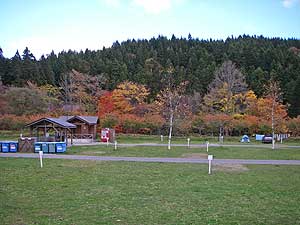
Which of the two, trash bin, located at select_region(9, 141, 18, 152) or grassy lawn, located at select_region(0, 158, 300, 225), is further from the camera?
trash bin, located at select_region(9, 141, 18, 152)

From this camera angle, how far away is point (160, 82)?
243 ft

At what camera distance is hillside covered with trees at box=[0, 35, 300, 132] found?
183 ft

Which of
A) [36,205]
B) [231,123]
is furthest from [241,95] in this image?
[36,205]

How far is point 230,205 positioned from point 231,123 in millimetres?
41654

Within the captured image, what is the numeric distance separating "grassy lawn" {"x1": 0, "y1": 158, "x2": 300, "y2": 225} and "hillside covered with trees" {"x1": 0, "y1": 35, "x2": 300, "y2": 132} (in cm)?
3114

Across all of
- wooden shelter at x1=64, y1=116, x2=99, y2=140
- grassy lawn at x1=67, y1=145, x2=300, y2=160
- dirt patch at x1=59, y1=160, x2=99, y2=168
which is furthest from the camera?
wooden shelter at x1=64, y1=116, x2=99, y2=140

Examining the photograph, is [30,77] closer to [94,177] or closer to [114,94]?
[114,94]

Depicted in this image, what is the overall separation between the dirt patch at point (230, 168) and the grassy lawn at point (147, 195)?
0.11 meters

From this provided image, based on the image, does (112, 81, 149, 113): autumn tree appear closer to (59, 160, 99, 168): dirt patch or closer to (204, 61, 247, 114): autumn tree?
(204, 61, 247, 114): autumn tree

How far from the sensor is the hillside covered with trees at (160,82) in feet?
183

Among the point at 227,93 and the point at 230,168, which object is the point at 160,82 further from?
the point at 230,168

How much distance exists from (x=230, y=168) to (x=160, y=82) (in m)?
56.4

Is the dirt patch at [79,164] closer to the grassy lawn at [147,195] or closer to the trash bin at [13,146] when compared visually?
the grassy lawn at [147,195]

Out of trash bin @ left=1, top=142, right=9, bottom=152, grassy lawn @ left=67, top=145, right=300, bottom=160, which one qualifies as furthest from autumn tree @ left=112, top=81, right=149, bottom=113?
trash bin @ left=1, top=142, right=9, bottom=152
